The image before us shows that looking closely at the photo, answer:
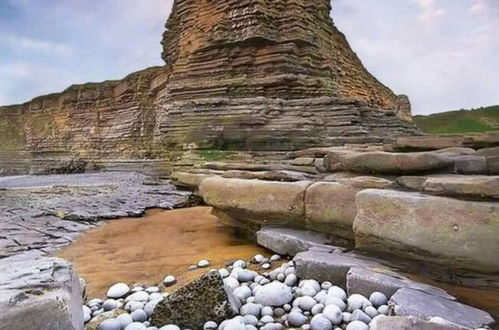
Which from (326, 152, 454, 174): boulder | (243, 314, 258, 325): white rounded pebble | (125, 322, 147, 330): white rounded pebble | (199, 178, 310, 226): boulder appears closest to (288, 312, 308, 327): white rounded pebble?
(243, 314, 258, 325): white rounded pebble

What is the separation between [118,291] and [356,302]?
6.13 ft

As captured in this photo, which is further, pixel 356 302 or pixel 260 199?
pixel 260 199

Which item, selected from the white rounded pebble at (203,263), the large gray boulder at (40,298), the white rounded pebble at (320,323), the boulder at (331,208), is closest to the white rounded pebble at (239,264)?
the white rounded pebble at (203,263)

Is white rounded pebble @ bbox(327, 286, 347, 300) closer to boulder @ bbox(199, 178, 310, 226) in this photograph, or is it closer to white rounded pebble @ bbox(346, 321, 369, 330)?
white rounded pebble @ bbox(346, 321, 369, 330)

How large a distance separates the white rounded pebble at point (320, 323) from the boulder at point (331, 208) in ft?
4.49

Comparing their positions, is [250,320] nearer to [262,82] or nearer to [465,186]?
[465,186]

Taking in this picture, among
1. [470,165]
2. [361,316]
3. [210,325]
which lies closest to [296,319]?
[361,316]

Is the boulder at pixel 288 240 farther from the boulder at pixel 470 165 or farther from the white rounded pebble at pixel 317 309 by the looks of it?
the boulder at pixel 470 165

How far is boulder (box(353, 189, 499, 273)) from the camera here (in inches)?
106

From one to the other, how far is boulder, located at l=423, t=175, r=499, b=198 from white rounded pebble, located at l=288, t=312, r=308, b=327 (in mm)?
1435

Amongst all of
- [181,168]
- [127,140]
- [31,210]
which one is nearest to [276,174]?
[31,210]

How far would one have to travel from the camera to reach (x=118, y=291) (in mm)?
3217

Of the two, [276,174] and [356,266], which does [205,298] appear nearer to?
[356,266]

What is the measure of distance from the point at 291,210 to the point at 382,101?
2156 cm
